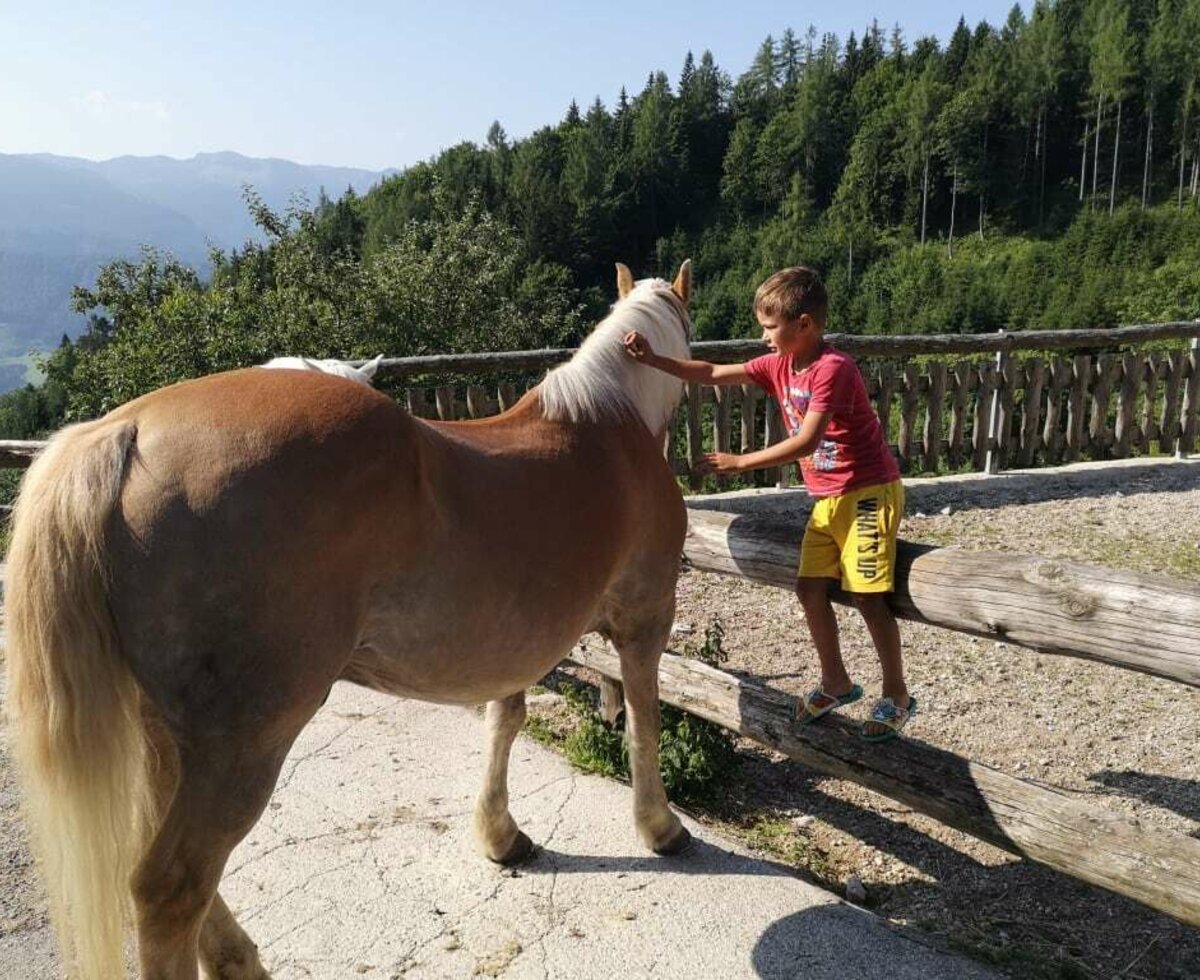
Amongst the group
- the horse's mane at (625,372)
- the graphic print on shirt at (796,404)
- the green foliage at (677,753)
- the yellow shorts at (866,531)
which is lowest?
the green foliage at (677,753)

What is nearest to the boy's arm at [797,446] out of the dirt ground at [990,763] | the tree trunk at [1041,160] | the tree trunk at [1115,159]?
the dirt ground at [990,763]

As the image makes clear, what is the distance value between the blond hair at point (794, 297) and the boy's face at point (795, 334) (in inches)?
0.7

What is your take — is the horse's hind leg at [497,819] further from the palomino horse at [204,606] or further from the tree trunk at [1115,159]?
the tree trunk at [1115,159]

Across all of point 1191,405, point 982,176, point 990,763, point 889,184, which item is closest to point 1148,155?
point 982,176

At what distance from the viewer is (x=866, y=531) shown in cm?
301

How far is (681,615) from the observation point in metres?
6.02

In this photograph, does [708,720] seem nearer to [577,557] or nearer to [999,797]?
[999,797]

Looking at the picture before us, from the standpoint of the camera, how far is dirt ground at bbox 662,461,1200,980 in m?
2.88

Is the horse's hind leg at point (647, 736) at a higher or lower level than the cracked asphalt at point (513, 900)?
higher

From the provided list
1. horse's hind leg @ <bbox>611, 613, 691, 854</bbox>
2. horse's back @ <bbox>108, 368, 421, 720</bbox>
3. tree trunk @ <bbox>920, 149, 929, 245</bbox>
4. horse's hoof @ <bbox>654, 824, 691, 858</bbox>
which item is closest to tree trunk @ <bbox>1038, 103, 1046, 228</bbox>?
tree trunk @ <bbox>920, 149, 929, 245</bbox>

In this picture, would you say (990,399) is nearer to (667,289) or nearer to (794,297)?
(667,289)

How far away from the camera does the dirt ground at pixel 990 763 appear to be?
2.85 metres

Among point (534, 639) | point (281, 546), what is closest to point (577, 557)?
point (534, 639)

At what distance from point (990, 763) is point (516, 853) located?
7.78ft
